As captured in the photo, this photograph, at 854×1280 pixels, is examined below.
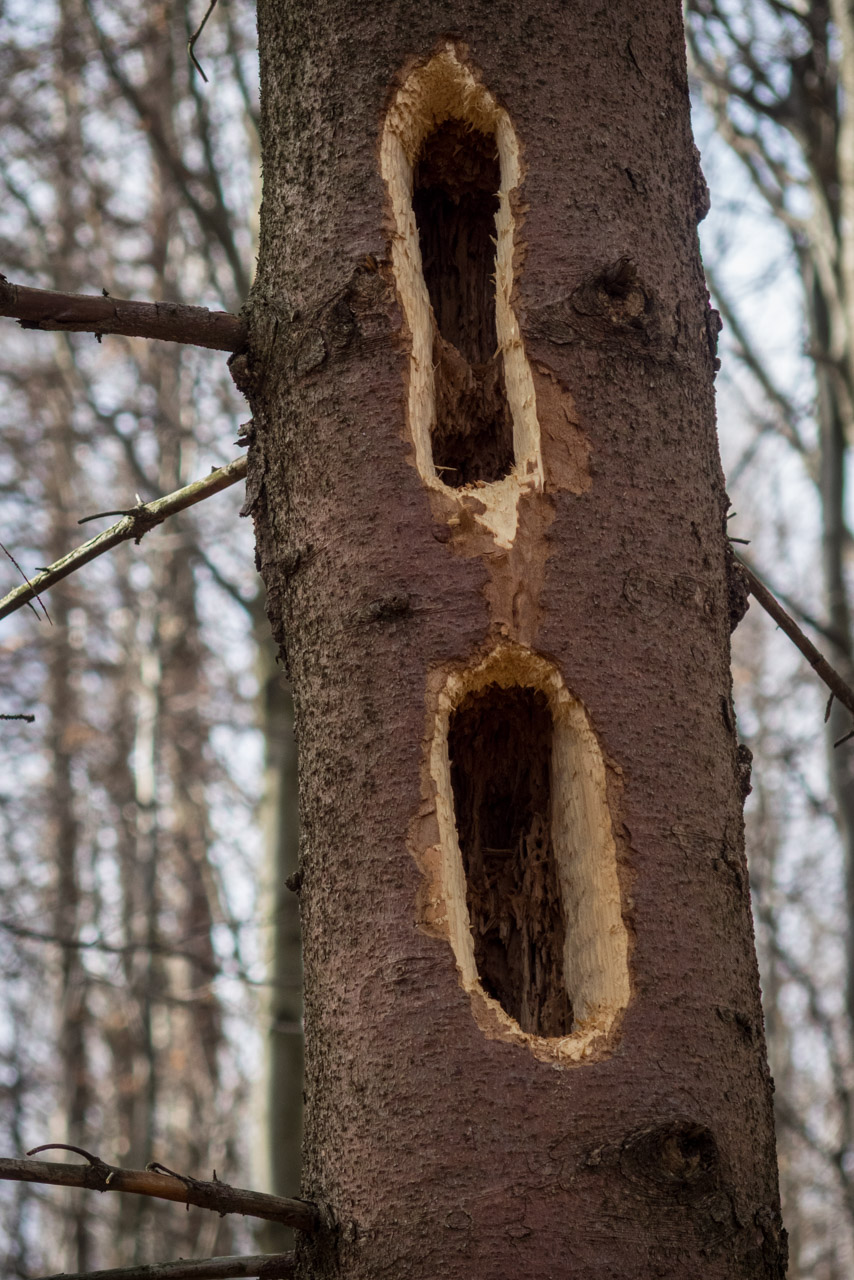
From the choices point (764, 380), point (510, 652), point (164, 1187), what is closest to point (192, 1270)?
point (164, 1187)

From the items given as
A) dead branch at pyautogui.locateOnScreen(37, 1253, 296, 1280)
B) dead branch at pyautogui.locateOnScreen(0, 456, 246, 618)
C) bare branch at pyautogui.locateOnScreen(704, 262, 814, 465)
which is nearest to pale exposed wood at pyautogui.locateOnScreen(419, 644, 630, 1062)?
dead branch at pyautogui.locateOnScreen(37, 1253, 296, 1280)

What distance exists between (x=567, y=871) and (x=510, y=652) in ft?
1.04

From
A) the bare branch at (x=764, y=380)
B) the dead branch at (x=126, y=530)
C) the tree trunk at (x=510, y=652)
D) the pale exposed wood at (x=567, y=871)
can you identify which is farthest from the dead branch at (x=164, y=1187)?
the bare branch at (x=764, y=380)

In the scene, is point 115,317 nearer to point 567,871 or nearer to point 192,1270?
point 567,871

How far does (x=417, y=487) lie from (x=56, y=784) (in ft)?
38.1

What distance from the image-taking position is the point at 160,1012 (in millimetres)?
13680

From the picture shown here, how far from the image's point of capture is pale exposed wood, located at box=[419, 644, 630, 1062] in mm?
1508

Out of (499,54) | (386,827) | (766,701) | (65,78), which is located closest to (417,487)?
(386,827)

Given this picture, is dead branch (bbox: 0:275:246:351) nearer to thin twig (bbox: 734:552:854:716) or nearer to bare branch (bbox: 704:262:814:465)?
thin twig (bbox: 734:552:854:716)

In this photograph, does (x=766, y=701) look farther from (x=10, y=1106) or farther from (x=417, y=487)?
(x=417, y=487)

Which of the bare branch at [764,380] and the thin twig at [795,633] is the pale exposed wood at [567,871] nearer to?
the thin twig at [795,633]

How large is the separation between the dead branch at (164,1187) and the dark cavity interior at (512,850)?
40cm

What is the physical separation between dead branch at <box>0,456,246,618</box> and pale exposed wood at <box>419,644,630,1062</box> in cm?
64

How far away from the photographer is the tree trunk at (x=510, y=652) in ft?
4.71
